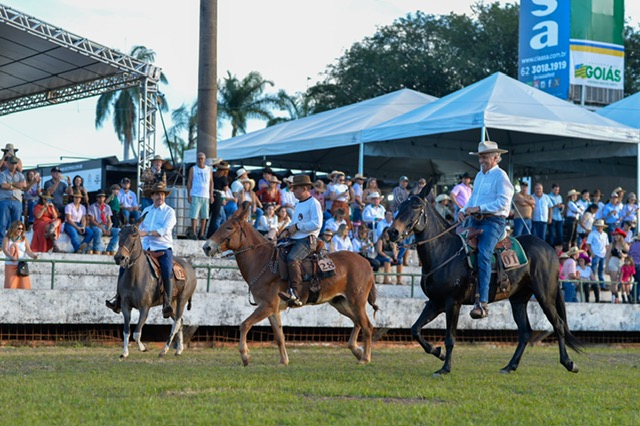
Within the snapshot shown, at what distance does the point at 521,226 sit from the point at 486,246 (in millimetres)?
13040

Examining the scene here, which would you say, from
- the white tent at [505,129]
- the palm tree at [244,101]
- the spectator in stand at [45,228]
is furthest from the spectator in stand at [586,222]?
the palm tree at [244,101]

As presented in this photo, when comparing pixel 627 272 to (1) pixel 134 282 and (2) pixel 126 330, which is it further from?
(2) pixel 126 330

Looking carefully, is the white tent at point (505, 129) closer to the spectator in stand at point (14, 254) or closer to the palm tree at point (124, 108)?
the spectator in stand at point (14, 254)

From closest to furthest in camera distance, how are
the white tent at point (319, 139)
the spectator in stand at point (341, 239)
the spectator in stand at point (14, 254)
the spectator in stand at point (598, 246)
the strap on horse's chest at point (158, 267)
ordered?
the strap on horse's chest at point (158, 267) < the spectator in stand at point (14, 254) < the spectator in stand at point (341, 239) < the spectator in stand at point (598, 246) < the white tent at point (319, 139)

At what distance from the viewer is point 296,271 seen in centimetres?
1434

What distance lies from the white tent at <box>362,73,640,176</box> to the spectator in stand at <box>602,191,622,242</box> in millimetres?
2185

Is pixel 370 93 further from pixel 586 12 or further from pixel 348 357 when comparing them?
pixel 348 357

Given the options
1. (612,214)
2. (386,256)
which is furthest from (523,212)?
(386,256)

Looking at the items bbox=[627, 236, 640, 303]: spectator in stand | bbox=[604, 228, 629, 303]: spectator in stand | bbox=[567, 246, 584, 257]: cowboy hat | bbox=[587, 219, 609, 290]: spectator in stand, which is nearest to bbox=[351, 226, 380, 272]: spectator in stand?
bbox=[567, 246, 584, 257]: cowboy hat

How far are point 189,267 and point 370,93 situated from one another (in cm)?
5018

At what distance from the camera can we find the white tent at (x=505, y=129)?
2803cm

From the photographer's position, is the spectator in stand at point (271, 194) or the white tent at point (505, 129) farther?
the white tent at point (505, 129)

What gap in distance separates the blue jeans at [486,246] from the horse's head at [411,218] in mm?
818

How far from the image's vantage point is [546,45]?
47906 mm
